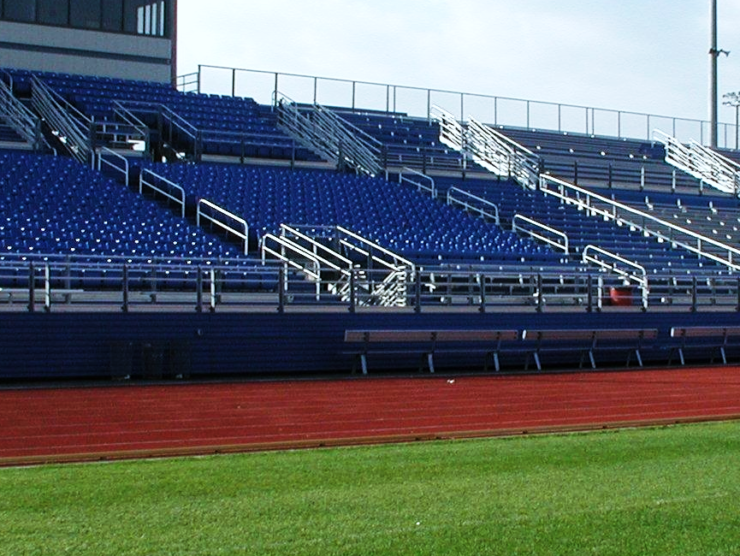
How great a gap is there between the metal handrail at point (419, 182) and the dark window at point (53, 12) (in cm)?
1069

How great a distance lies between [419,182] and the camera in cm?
3288

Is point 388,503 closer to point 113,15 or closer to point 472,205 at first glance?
point 472,205

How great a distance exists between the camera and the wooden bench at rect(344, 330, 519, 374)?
1973cm

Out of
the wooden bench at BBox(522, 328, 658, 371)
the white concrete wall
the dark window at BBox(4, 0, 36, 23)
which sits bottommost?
the wooden bench at BBox(522, 328, 658, 371)

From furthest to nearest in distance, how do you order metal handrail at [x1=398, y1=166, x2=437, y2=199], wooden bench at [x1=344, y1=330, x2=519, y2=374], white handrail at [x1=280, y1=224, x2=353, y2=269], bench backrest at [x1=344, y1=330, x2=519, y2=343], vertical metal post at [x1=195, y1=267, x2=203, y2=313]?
1. metal handrail at [x1=398, y1=166, x2=437, y2=199]
2. white handrail at [x1=280, y1=224, x2=353, y2=269]
3. wooden bench at [x1=344, y1=330, x2=519, y2=374]
4. bench backrest at [x1=344, y1=330, x2=519, y2=343]
5. vertical metal post at [x1=195, y1=267, x2=203, y2=313]

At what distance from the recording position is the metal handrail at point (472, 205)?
30734 mm

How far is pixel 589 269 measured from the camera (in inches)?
1021

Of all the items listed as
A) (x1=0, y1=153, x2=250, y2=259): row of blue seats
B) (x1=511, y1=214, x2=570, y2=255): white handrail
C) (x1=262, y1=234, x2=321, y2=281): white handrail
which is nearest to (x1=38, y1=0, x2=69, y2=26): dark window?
(x1=0, y1=153, x2=250, y2=259): row of blue seats

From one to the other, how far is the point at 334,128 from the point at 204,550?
94.1 feet

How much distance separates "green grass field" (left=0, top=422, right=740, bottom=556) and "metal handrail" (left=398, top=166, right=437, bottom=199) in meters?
21.2

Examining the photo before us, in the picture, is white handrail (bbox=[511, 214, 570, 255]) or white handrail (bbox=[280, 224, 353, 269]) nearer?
white handrail (bbox=[280, 224, 353, 269])

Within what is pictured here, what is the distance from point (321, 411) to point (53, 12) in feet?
75.8

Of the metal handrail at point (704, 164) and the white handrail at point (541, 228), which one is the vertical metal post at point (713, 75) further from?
the white handrail at point (541, 228)

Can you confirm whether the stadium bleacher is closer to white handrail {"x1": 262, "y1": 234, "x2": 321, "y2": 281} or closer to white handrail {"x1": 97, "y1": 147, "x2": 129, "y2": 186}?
white handrail {"x1": 262, "y1": 234, "x2": 321, "y2": 281}
